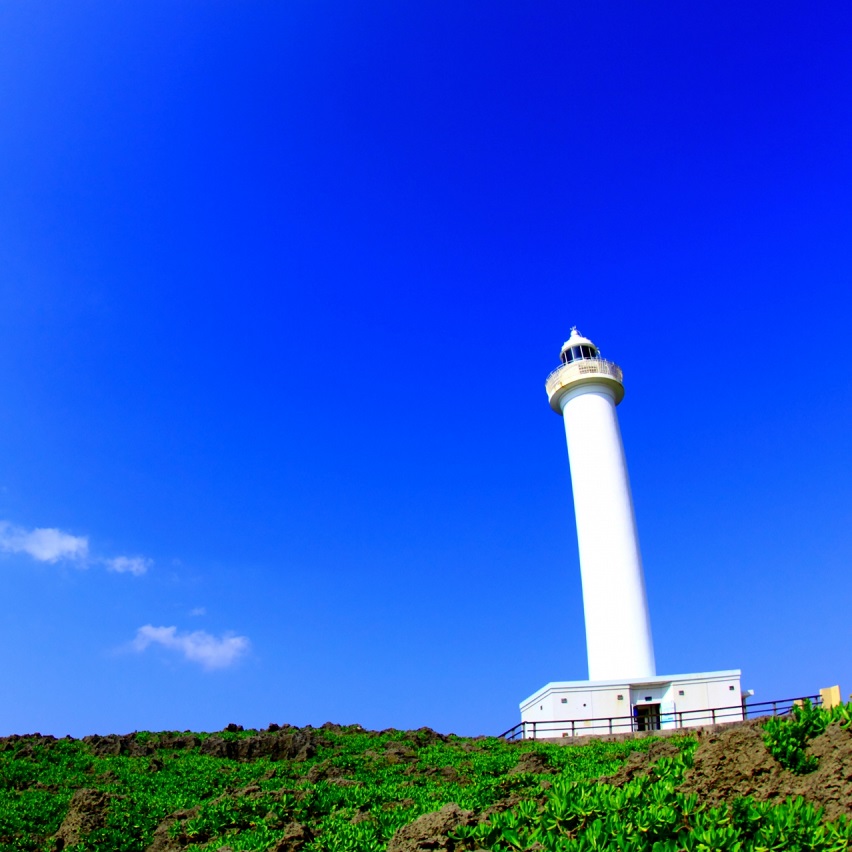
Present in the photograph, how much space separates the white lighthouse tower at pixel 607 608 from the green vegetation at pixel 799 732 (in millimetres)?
18626

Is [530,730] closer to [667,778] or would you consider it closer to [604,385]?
[604,385]

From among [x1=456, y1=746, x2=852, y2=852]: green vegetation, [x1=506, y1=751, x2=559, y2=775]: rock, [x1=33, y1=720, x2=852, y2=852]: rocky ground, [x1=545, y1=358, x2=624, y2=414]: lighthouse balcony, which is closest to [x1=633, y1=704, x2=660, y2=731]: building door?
[x1=506, y1=751, x2=559, y2=775]: rock

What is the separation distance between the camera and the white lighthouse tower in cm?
3025

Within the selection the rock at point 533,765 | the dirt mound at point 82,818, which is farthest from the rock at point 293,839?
the rock at point 533,765

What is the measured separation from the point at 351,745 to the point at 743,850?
19691 millimetres

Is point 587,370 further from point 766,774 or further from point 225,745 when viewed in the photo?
point 766,774

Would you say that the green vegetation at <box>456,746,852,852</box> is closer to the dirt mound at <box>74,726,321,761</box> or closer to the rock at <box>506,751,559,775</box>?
the rock at <box>506,751,559,775</box>

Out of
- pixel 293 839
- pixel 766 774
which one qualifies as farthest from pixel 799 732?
pixel 293 839

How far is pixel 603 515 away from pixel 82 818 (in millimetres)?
26707

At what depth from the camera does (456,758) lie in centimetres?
2117

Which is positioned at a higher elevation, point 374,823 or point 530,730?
point 530,730

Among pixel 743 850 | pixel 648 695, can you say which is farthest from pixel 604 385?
pixel 743 850

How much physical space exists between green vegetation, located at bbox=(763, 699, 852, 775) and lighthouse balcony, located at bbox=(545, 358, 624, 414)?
102ft

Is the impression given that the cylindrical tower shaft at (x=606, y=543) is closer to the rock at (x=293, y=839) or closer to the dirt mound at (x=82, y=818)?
the dirt mound at (x=82, y=818)
